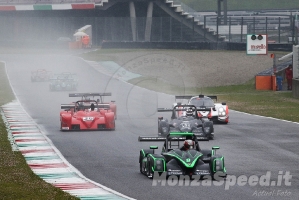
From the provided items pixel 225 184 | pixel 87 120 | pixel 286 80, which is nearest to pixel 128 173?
pixel 225 184

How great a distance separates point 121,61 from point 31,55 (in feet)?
50.2

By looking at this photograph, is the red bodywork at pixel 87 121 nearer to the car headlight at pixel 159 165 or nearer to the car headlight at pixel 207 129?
the car headlight at pixel 207 129

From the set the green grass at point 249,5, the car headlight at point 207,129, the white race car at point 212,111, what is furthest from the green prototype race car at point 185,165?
the green grass at point 249,5

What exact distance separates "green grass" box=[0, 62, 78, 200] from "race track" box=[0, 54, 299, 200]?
1.22 metres

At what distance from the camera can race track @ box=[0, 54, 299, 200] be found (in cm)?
1378

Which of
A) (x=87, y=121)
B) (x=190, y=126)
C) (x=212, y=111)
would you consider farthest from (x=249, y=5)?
(x=190, y=126)

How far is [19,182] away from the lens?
49.2 ft

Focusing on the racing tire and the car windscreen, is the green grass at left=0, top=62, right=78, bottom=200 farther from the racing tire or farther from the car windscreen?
the car windscreen

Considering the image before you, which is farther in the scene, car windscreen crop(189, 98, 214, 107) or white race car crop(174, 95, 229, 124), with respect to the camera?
car windscreen crop(189, 98, 214, 107)

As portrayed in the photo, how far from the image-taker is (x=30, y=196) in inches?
524

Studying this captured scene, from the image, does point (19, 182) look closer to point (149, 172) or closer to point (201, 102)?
point (149, 172)

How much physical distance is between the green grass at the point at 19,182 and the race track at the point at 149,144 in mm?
1219

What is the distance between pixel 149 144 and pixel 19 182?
752 centimetres

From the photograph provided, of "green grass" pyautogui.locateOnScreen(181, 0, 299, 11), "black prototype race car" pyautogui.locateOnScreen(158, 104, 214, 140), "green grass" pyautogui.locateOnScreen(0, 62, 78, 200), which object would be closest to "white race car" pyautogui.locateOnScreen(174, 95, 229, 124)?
"black prototype race car" pyautogui.locateOnScreen(158, 104, 214, 140)
